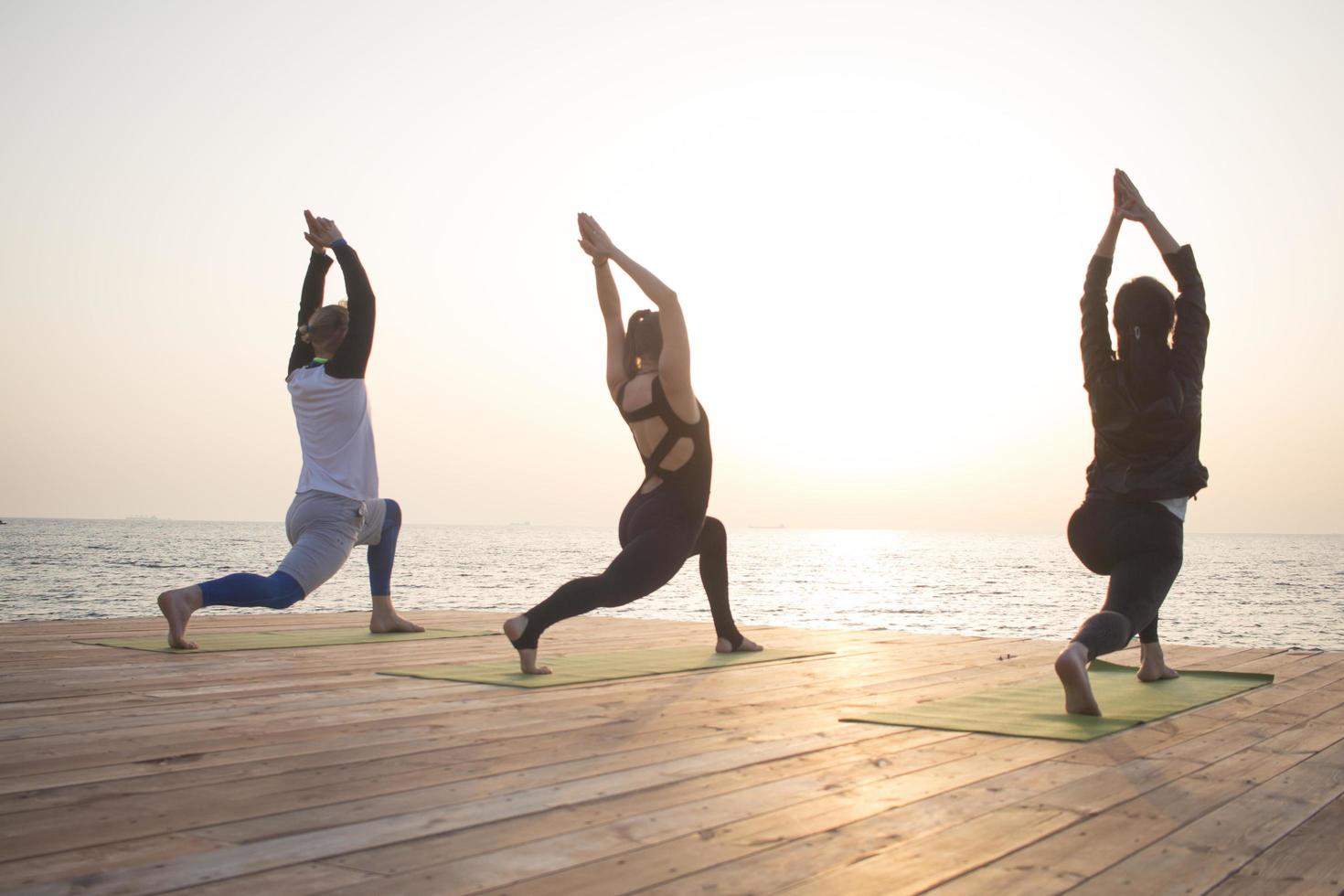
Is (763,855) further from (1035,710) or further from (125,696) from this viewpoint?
(125,696)

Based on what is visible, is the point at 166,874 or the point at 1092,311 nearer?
the point at 166,874

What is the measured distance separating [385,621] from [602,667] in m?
1.98

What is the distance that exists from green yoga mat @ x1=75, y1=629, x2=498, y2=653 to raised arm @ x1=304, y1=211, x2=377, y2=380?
136 cm

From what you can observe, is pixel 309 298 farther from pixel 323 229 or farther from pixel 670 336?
pixel 670 336

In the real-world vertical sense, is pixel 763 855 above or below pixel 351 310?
below

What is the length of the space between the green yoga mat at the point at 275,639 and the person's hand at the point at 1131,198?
4.07m

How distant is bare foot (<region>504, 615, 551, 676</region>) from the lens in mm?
4578

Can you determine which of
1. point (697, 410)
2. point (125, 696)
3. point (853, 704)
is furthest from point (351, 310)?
point (853, 704)

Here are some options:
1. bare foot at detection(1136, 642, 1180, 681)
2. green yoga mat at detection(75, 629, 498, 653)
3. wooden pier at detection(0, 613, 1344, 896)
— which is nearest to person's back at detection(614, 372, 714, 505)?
wooden pier at detection(0, 613, 1344, 896)

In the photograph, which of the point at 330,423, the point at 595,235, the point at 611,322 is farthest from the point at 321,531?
the point at 595,235

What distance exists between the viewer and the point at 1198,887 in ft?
5.98

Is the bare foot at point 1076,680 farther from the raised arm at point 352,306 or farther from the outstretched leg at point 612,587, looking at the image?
the raised arm at point 352,306

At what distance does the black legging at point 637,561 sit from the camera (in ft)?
14.7

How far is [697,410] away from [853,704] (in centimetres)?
146
